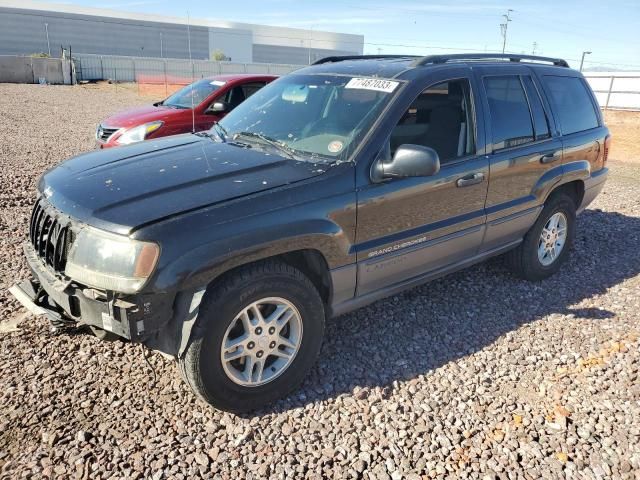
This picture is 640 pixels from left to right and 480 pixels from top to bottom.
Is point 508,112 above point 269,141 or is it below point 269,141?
above

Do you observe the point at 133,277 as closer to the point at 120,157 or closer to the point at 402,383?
the point at 120,157

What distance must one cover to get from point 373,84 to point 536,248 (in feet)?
7.74

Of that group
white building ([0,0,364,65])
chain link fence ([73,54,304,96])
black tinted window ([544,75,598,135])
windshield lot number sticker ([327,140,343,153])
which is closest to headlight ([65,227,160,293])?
windshield lot number sticker ([327,140,343,153])

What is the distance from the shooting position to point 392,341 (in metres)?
3.80

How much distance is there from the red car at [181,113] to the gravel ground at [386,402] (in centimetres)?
389

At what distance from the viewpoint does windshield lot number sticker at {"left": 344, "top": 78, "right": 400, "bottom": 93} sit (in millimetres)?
3531

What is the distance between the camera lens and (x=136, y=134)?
7.94 m

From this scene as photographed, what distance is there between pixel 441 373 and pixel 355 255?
103cm

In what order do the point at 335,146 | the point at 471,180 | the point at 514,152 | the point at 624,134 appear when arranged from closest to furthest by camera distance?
1. the point at 335,146
2. the point at 471,180
3. the point at 514,152
4. the point at 624,134

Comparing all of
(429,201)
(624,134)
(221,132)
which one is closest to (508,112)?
(429,201)

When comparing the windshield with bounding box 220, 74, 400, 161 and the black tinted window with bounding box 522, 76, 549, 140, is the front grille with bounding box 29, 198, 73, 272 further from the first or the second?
the black tinted window with bounding box 522, 76, 549, 140

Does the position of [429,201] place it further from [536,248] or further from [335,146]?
[536,248]

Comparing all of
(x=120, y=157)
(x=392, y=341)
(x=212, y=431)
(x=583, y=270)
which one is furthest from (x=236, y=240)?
(x=583, y=270)

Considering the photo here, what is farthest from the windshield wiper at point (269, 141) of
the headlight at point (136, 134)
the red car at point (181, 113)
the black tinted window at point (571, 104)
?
the headlight at point (136, 134)
